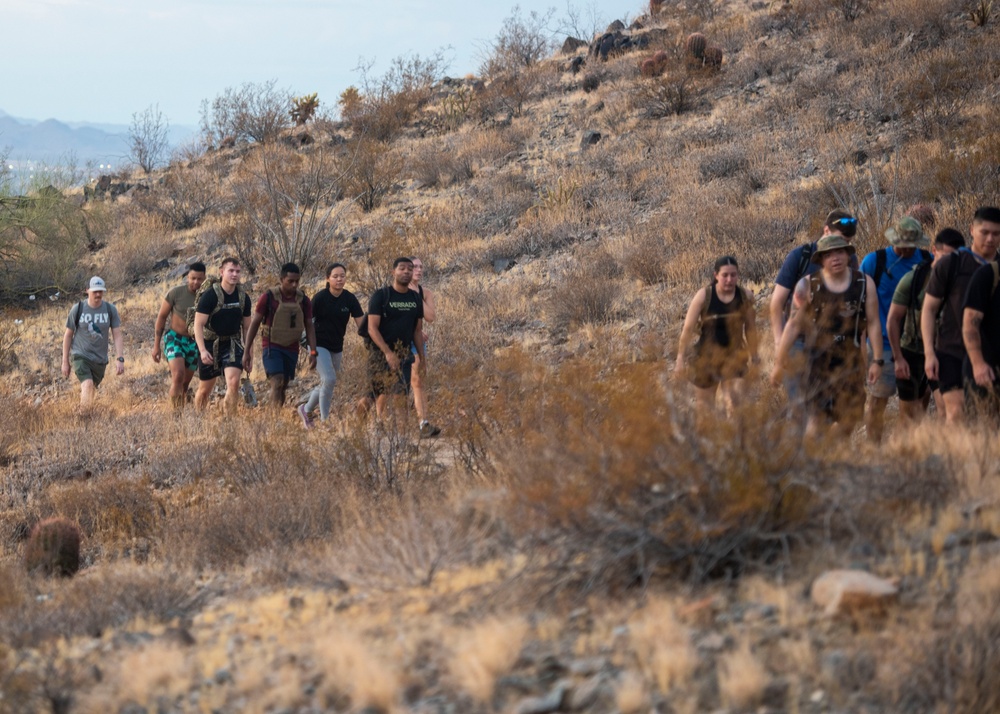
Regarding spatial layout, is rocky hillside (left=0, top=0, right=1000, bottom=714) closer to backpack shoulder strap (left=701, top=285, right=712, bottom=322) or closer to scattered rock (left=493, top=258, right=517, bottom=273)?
scattered rock (left=493, top=258, right=517, bottom=273)

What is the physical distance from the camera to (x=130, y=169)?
3550 centimetres

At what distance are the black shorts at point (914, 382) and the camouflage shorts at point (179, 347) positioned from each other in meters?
7.08

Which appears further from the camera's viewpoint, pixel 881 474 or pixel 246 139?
pixel 246 139

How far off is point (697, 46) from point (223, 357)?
16170 mm

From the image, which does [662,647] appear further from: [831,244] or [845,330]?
[831,244]

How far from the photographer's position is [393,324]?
8.75 m

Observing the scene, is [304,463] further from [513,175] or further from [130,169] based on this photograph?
[130,169]

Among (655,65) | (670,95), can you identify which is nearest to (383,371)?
(670,95)

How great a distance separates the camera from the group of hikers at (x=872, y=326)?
555 cm

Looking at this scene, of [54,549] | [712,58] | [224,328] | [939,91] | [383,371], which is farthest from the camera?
[712,58]

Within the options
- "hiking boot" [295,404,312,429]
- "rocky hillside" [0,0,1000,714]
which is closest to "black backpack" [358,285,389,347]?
"rocky hillside" [0,0,1000,714]

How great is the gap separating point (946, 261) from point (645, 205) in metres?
11.1

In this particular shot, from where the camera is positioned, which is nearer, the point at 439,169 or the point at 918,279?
the point at 918,279

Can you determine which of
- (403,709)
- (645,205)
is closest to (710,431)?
(403,709)
